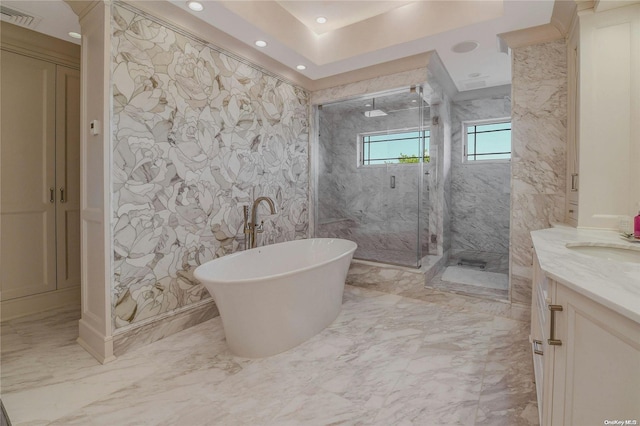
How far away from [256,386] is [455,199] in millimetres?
4024

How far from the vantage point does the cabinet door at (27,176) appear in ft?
8.24

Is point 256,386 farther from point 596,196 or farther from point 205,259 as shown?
point 596,196

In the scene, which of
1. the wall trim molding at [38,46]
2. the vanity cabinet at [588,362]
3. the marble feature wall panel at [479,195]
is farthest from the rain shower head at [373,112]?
the wall trim molding at [38,46]

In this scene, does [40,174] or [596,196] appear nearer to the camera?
[596,196]

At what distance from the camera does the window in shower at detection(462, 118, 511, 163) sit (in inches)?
170

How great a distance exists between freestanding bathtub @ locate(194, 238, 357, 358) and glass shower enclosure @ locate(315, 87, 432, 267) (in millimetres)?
1272

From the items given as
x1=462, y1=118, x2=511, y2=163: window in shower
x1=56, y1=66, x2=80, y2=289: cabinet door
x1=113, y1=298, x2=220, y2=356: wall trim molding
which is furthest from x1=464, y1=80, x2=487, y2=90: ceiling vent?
x1=56, y1=66, x2=80, y2=289: cabinet door

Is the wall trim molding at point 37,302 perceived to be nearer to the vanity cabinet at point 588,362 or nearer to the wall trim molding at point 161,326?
the wall trim molding at point 161,326

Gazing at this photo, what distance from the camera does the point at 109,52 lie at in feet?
6.33

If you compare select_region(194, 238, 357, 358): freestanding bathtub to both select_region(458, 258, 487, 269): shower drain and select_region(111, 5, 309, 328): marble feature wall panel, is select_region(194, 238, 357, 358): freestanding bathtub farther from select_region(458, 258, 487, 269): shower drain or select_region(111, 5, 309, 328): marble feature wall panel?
select_region(458, 258, 487, 269): shower drain

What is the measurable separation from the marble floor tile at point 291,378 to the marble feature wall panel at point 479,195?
6.78 feet

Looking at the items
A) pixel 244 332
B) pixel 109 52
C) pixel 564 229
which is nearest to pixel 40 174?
pixel 109 52

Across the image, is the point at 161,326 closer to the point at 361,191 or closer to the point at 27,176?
the point at 27,176

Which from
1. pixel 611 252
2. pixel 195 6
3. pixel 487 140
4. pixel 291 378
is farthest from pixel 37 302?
pixel 487 140
